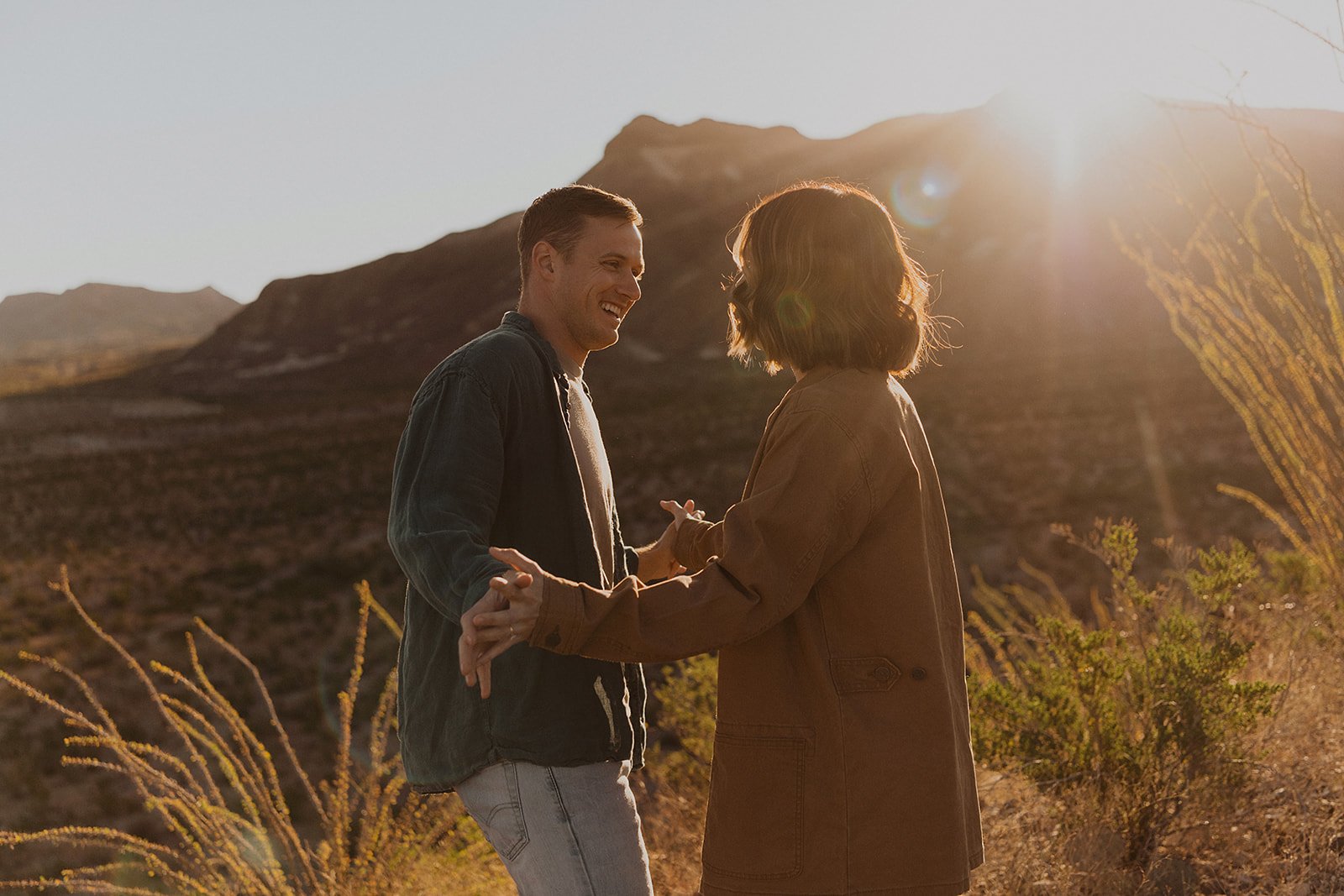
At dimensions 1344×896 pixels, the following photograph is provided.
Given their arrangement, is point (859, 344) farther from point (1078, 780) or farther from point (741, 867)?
point (1078, 780)

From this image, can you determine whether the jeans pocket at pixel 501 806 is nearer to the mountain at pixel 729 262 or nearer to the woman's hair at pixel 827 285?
the woman's hair at pixel 827 285

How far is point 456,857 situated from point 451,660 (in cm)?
191

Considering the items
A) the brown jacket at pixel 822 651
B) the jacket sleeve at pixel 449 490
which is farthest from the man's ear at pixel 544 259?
the brown jacket at pixel 822 651

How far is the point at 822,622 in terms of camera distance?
151 centimetres

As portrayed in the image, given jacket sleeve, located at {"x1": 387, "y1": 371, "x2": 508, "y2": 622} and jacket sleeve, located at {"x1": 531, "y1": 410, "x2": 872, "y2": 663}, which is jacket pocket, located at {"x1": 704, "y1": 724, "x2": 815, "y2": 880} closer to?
jacket sleeve, located at {"x1": 531, "y1": 410, "x2": 872, "y2": 663}

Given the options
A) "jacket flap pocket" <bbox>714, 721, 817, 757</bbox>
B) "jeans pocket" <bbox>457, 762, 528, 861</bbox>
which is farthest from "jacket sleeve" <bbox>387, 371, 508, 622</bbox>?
"jacket flap pocket" <bbox>714, 721, 817, 757</bbox>

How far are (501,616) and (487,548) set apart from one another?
0.18m

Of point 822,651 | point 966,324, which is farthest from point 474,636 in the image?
point 966,324

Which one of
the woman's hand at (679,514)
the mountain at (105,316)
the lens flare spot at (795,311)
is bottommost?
the woman's hand at (679,514)

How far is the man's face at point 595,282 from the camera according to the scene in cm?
192

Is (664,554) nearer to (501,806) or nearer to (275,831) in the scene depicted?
(501,806)

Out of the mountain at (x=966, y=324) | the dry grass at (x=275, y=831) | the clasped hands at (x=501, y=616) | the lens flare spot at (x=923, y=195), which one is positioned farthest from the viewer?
the lens flare spot at (x=923, y=195)

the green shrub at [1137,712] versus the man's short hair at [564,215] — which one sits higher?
the man's short hair at [564,215]

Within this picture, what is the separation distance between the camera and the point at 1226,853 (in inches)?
99.0
